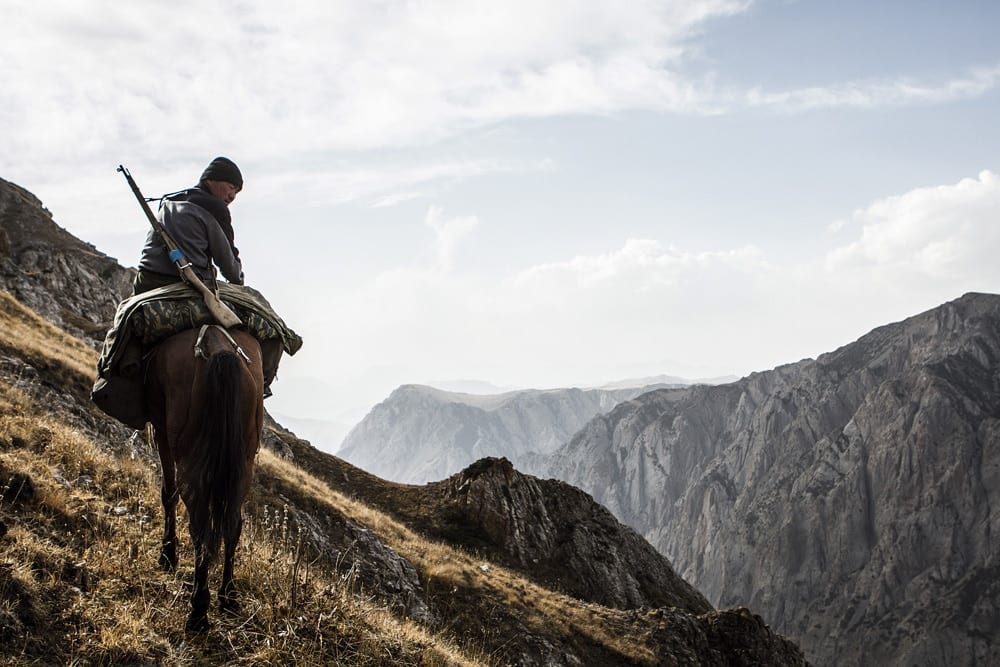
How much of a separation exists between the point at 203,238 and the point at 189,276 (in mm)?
609

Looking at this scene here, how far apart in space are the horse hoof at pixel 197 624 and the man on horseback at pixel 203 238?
7.45ft

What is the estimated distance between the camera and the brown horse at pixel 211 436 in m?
A: 5.54

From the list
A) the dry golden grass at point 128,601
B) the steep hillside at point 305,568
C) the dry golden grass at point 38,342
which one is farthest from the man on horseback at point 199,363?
the dry golden grass at point 38,342

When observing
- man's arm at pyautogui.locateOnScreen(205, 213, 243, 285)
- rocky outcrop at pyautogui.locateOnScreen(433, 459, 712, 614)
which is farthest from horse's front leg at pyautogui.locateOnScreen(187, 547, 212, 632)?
rocky outcrop at pyautogui.locateOnScreen(433, 459, 712, 614)

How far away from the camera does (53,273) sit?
45312mm

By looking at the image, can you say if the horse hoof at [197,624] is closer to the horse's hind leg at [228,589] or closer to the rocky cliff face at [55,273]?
the horse's hind leg at [228,589]

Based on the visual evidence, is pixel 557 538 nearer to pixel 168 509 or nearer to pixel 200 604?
pixel 168 509

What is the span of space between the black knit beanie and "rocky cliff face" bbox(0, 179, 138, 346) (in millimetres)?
32277

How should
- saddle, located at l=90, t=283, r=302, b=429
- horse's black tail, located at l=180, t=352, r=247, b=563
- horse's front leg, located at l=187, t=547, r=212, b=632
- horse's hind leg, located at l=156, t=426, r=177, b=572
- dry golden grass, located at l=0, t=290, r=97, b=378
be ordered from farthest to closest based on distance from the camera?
dry golden grass, located at l=0, t=290, r=97, b=378
horse's hind leg, located at l=156, t=426, r=177, b=572
saddle, located at l=90, t=283, r=302, b=429
horse's front leg, located at l=187, t=547, r=212, b=632
horse's black tail, located at l=180, t=352, r=247, b=563

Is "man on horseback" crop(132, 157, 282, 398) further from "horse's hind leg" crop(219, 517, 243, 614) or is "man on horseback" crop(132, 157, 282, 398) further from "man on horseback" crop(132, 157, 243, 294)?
"horse's hind leg" crop(219, 517, 243, 614)

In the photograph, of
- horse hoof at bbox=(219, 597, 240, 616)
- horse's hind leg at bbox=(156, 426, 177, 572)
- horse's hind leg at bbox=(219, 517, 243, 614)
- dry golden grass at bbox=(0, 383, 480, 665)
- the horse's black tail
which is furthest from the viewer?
horse's hind leg at bbox=(156, 426, 177, 572)

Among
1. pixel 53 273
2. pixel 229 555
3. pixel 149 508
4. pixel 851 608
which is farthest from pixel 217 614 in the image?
pixel 851 608

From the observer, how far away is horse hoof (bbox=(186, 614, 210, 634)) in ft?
18.8

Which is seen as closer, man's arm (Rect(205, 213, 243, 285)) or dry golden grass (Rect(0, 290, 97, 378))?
man's arm (Rect(205, 213, 243, 285))
